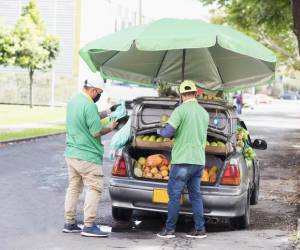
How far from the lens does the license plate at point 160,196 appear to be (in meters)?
7.90

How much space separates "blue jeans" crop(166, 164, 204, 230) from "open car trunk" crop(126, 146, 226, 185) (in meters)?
0.33

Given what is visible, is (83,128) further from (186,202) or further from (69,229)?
(186,202)

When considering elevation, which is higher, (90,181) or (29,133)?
(90,181)

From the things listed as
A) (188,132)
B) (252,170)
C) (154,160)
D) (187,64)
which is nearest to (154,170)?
(154,160)

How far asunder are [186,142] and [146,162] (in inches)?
37.3

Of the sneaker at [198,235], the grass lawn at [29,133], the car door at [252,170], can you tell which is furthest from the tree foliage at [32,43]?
the sneaker at [198,235]

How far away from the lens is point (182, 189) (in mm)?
7660

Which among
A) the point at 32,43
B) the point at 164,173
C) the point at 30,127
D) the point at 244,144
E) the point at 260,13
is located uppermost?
the point at 260,13

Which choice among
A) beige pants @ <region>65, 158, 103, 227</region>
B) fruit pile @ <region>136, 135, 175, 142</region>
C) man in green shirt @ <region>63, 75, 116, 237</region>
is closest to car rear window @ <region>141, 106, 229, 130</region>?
fruit pile @ <region>136, 135, 175, 142</region>

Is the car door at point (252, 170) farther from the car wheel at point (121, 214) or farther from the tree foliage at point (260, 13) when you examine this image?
the tree foliage at point (260, 13)

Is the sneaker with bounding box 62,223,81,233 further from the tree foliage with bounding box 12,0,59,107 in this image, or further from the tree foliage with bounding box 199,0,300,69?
the tree foliage with bounding box 12,0,59,107

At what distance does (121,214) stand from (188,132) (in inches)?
65.5

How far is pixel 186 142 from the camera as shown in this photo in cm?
762

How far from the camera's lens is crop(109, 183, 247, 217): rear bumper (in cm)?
786
